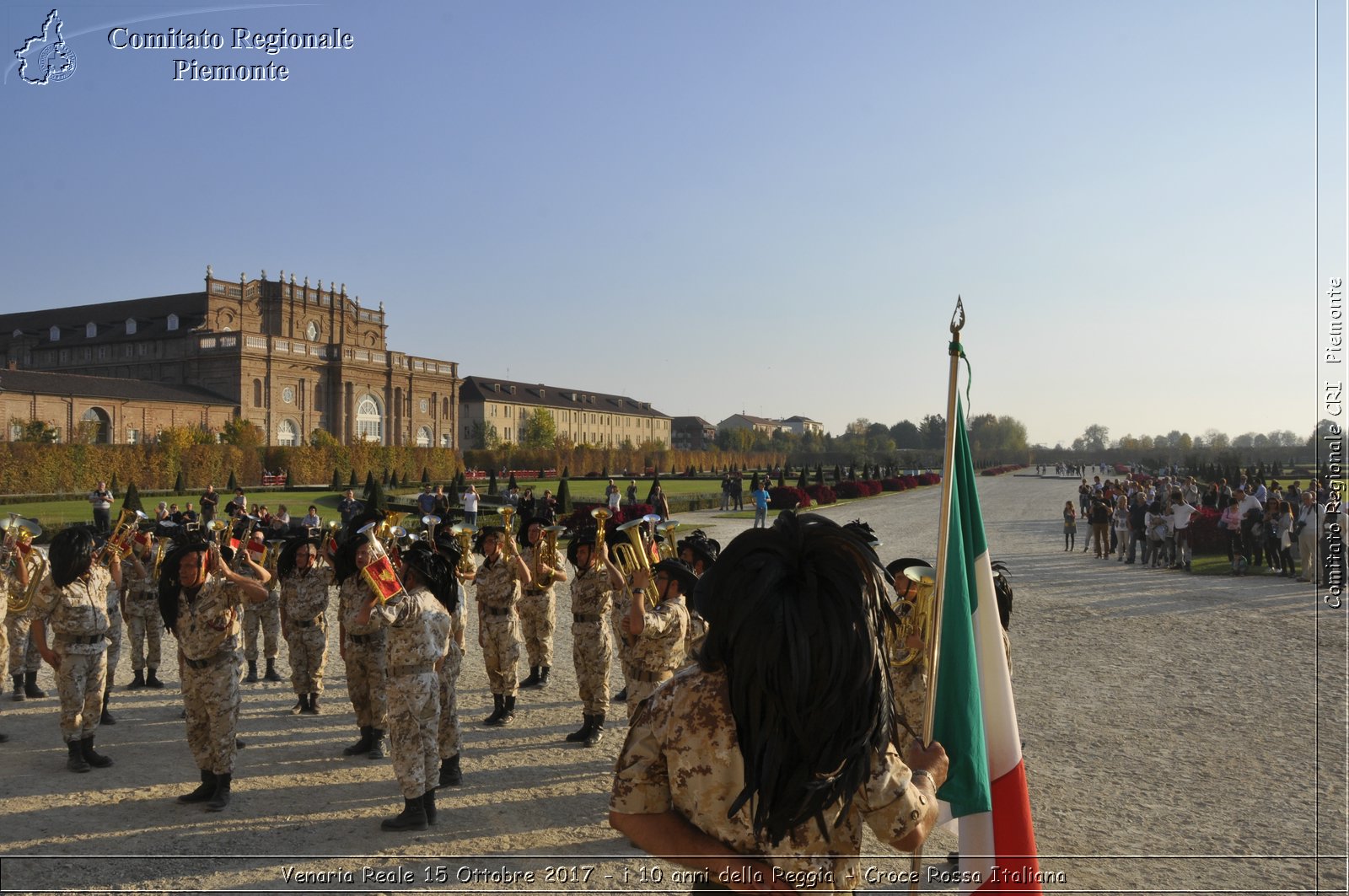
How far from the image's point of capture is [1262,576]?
19.4 meters

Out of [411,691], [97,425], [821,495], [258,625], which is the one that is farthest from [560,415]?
[411,691]

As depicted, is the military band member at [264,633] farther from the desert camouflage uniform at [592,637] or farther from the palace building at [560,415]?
the palace building at [560,415]

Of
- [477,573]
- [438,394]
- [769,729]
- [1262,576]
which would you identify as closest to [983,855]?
[769,729]

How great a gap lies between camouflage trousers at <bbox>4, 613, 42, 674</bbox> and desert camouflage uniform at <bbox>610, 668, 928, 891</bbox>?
10729 mm

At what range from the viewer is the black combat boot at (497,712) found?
29.2 ft

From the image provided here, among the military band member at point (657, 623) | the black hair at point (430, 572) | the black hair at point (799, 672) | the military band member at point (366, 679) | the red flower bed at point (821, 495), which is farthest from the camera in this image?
the red flower bed at point (821, 495)

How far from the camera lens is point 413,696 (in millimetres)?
6035

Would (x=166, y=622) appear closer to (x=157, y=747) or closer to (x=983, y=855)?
(x=157, y=747)

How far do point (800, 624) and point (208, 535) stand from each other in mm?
10722

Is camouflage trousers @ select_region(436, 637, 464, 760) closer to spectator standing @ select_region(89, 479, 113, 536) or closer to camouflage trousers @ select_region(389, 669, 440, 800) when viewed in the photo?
camouflage trousers @ select_region(389, 669, 440, 800)

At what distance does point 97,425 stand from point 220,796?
62.9m

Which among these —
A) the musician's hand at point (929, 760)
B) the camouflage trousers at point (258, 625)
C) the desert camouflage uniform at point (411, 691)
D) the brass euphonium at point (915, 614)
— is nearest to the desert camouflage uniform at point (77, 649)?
the desert camouflage uniform at point (411, 691)

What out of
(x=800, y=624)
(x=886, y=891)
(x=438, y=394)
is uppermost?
(x=438, y=394)

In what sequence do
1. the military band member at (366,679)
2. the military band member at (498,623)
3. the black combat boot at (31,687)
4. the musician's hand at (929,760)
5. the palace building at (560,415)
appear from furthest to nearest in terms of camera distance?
the palace building at (560,415), the black combat boot at (31,687), the military band member at (498,623), the military band member at (366,679), the musician's hand at (929,760)
